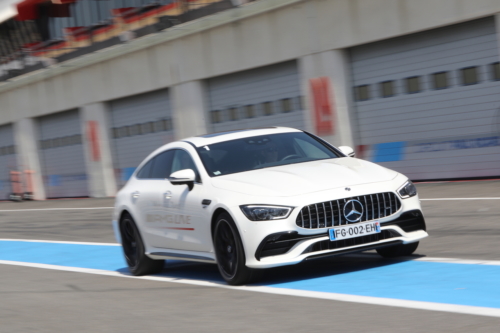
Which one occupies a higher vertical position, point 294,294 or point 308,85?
point 308,85

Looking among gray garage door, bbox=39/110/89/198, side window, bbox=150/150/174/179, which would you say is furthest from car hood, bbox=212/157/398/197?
gray garage door, bbox=39/110/89/198

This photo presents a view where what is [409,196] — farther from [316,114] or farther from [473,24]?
[316,114]

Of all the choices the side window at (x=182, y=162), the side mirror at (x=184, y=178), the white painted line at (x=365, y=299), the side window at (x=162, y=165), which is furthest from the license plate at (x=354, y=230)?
the side window at (x=162, y=165)

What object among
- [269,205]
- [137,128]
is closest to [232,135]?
[269,205]

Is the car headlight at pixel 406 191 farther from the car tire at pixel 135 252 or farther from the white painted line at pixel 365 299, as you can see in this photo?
the car tire at pixel 135 252

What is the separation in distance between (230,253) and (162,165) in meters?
2.02

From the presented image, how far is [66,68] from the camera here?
1254 inches

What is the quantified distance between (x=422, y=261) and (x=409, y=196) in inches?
25.7

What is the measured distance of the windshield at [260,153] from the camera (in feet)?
27.0

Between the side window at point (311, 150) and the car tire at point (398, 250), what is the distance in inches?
43.8

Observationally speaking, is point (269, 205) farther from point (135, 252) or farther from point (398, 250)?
point (135, 252)

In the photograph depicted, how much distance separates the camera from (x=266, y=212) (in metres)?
7.19

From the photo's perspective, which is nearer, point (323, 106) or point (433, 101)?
point (433, 101)

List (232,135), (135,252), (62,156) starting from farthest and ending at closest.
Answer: (62,156), (135,252), (232,135)
